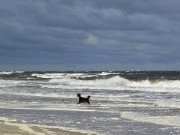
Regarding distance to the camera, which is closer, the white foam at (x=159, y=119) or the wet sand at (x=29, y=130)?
the wet sand at (x=29, y=130)

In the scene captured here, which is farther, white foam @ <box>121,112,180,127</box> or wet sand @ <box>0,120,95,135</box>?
white foam @ <box>121,112,180,127</box>

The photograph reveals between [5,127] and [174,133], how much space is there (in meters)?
4.62

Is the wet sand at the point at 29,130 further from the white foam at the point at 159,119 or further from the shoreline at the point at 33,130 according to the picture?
the white foam at the point at 159,119

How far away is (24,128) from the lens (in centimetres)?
1033

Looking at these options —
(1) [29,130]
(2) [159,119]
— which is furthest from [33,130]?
(2) [159,119]

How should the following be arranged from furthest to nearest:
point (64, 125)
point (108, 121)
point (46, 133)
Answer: point (108, 121), point (64, 125), point (46, 133)

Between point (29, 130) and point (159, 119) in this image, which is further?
point (159, 119)

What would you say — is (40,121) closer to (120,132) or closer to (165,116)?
(120,132)

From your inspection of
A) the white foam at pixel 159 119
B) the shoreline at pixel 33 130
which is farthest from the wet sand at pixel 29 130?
the white foam at pixel 159 119

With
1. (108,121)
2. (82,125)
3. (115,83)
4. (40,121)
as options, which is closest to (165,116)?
(108,121)

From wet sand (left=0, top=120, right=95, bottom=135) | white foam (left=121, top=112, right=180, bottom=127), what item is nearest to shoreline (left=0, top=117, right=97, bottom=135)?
wet sand (left=0, top=120, right=95, bottom=135)

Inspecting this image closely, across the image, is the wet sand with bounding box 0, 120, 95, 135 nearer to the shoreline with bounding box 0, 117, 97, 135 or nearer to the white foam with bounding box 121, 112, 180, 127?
the shoreline with bounding box 0, 117, 97, 135

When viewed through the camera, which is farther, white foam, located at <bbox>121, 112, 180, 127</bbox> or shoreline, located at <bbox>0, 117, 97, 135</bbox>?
white foam, located at <bbox>121, 112, 180, 127</bbox>

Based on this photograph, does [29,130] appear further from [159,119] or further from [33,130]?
[159,119]
